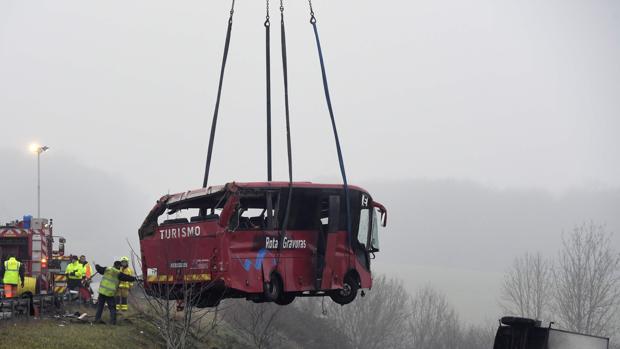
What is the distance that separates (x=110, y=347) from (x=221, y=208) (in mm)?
5276

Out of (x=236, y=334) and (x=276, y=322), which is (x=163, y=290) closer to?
(x=236, y=334)

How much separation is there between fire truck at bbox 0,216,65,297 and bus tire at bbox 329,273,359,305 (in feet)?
35.1

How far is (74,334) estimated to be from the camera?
67.8ft

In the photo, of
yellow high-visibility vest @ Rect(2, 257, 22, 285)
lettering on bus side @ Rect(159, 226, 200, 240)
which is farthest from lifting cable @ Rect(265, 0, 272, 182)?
yellow high-visibility vest @ Rect(2, 257, 22, 285)

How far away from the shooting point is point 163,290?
65.4 ft

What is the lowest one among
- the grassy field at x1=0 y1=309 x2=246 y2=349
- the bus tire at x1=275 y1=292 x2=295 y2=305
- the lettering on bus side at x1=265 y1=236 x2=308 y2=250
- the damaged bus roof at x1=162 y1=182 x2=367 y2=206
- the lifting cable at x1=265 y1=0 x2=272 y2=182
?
the grassy field at x1=0 y1=309 x2=246 y2=349

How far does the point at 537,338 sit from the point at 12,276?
47.2ft

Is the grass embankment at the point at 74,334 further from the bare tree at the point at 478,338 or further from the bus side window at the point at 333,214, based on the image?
the bare tree at the point at 478,338

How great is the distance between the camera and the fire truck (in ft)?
84.3

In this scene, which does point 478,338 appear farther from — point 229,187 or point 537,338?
point 229,187

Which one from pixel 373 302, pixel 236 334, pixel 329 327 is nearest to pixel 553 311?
pixel 373 302

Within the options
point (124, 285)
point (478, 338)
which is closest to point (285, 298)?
point (124, 285)

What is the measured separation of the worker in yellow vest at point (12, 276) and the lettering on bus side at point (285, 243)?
8.61m

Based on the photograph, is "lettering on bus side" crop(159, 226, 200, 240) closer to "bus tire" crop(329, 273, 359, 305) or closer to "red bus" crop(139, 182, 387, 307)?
"red bus" crop(139, 182, 387, 307)
